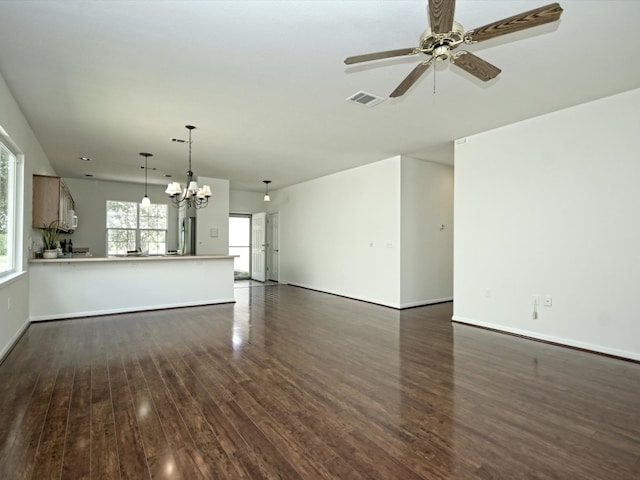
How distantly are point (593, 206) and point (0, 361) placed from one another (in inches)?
249

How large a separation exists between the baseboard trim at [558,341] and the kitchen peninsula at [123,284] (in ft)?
14.1

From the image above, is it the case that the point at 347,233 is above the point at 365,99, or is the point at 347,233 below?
below

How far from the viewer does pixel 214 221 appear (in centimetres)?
841

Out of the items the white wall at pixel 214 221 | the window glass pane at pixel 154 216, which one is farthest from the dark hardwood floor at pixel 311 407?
the window glass pane at pixel 154 216

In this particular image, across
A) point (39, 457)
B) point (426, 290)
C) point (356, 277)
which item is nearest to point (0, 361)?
point (39, 457)

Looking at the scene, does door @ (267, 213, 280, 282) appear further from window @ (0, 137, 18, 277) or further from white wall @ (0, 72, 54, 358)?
window @ (0, 137, 18, 277)

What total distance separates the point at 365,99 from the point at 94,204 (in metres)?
8.25

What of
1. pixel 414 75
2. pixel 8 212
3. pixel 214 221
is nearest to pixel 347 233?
pixel 214 221

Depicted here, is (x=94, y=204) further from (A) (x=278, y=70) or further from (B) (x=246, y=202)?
(A) (x=278, y=70)

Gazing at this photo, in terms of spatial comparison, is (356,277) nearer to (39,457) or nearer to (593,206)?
(593,206)

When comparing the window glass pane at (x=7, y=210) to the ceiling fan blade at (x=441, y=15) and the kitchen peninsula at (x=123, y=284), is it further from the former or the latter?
the ceiling fan blade at (x=441, y=15)

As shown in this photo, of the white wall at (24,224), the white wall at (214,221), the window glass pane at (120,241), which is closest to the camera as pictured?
the white wall at (24,224)

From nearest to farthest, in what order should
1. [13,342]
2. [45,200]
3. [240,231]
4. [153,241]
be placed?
[13,342] < [45,200] < [153,241] < [240,231]

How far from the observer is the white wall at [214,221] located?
825 cm
